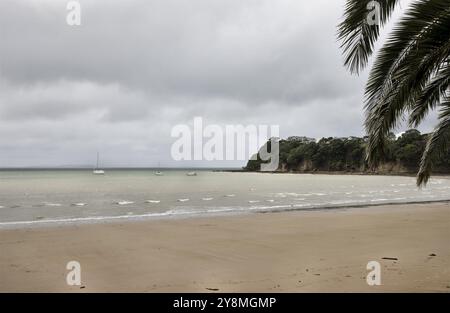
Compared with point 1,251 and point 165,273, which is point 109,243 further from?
point 165,273

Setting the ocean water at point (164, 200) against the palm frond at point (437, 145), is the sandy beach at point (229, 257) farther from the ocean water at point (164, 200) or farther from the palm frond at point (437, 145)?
A: the ocean water at point (164, 200)

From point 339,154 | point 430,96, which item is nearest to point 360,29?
point 430,96

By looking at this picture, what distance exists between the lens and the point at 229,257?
8.19 meters

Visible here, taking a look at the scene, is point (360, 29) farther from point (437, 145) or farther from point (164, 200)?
point (164, 200)

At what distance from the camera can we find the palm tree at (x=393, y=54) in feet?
16.3

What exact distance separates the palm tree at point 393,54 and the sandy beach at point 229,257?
6.78 ft

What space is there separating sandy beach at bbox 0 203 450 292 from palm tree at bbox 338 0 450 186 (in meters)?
2.07

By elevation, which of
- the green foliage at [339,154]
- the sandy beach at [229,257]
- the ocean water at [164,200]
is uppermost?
the green foliage at [339,154]

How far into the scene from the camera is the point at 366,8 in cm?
506

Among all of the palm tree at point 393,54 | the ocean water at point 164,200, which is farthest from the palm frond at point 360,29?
the ocean water at point 164,200

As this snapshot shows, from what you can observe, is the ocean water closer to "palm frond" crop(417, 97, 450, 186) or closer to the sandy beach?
the sandy beach

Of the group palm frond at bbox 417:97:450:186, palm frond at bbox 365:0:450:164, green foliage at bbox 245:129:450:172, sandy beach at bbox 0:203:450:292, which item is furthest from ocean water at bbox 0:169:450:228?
green foliage at bbox 245:129:450:172
